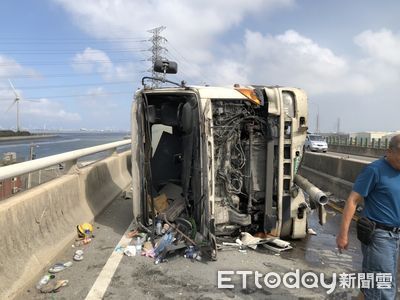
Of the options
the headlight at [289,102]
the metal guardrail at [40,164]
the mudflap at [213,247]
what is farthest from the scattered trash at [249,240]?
the metal guardrail at [40,164]

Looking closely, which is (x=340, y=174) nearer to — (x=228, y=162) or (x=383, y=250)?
(x=228, y=162)

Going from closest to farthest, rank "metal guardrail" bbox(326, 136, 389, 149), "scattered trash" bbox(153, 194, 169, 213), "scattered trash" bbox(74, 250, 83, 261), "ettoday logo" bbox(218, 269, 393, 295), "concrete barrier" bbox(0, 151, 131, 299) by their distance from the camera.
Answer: "concrete barrier" bbox(0, 151, 131, 299) < "ettoday logo" bbox(218, 269, 393, 295) < "scattered trash" bbox(74, 250, 83, 261) < "scattered trash" bbox(153, 194, 169, 213) < "metal guardrail" bbox(326, 136, 389, 149)

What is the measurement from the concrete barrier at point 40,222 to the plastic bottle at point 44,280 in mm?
95

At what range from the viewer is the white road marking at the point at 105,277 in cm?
458

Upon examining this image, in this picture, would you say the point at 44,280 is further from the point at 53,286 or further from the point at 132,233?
the point at 132,233

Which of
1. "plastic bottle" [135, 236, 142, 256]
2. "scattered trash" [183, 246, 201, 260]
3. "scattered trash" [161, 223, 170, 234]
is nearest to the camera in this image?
"scattered trash" [183, 246, 201, 260]

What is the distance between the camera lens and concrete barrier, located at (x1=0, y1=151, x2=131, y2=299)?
4.36 metres

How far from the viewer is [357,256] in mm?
6320

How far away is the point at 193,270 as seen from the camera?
553 cm

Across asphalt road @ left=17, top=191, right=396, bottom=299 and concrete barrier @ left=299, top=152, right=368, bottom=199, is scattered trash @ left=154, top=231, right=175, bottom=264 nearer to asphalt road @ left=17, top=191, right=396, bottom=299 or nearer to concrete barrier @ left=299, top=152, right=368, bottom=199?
asphalt road @ left=17, top=191, right=396, bottom=299

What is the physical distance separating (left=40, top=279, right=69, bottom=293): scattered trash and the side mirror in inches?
165

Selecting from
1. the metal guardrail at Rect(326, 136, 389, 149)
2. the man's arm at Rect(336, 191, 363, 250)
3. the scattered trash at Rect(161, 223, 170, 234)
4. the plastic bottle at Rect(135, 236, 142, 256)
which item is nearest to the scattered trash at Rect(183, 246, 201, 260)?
the plastic bottle at Rect(135, 236, 142, 256)

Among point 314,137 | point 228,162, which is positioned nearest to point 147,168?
point 228,162

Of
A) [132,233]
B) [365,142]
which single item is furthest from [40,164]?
[365,142]
